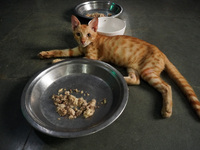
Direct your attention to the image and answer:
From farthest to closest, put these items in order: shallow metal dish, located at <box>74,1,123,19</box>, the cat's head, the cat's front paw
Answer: shallow metal dish, located at <box>74,1,123,19</box>, the cat's front paw, the cat's head

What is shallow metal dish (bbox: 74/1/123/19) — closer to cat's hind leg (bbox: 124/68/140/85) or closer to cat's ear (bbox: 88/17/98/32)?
cat's ear (bbox: 88/17/98/32)

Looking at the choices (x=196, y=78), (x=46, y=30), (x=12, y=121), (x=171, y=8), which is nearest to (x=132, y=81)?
(x=196, y=78)

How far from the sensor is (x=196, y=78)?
1302mm

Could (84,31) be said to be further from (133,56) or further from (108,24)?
(108,24)

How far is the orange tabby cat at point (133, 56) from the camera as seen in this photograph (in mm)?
1145

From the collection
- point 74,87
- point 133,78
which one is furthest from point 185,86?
point 74,87

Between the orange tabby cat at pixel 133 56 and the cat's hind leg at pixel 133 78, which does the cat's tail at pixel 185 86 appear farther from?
the cat's hind leg at pixel 133 78

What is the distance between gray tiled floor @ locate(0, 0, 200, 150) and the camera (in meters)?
0.90

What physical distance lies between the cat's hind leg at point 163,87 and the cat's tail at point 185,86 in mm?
113

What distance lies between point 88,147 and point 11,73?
94 centimetres

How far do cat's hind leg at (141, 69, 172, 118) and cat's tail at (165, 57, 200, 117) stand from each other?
113 mm

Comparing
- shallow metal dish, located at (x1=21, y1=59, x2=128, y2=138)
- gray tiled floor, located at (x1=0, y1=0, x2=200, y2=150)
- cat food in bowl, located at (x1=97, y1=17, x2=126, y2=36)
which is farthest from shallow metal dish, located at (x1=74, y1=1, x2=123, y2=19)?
shallow metal dish, located at (x1=21, y1=59, x2=128, y2=138)

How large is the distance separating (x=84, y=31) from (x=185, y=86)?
2.77 ft

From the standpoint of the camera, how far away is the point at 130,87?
123cm
